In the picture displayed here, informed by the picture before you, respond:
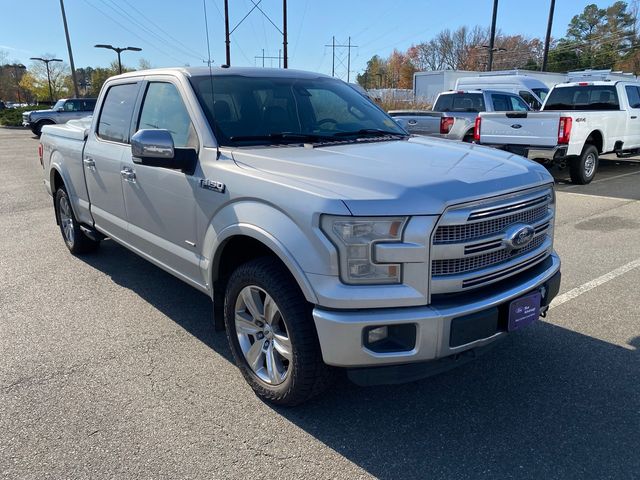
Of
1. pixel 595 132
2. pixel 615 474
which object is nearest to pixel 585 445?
pixel 615 474

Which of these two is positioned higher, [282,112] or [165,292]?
[282,112]

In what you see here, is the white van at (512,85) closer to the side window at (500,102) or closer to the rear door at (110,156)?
the side window at (500,102)

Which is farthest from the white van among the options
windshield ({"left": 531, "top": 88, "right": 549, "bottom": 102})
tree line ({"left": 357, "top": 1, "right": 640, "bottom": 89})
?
tree line ({"left": 357, "top": 1, "right": 640, "bottom": 89})

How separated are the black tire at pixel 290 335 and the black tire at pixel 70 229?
11.6ft

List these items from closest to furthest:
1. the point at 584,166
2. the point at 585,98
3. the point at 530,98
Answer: the point at 584,166, the point at 585,98, the point at 530,98

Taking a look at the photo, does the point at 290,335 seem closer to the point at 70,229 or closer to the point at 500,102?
the point at 70,229

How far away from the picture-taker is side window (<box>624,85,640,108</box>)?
39.0 feet

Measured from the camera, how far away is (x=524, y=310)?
2.91 metres

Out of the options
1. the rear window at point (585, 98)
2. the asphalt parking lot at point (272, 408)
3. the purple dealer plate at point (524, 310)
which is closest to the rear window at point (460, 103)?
the rear window at point (585, 98)

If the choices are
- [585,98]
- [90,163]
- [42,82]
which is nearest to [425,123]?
[585,98]

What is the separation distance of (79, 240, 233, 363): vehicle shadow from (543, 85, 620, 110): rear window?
10.4 meters

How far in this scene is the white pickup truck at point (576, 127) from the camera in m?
9.88

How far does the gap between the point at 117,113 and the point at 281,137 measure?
192 cm

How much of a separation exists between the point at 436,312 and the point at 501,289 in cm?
54
